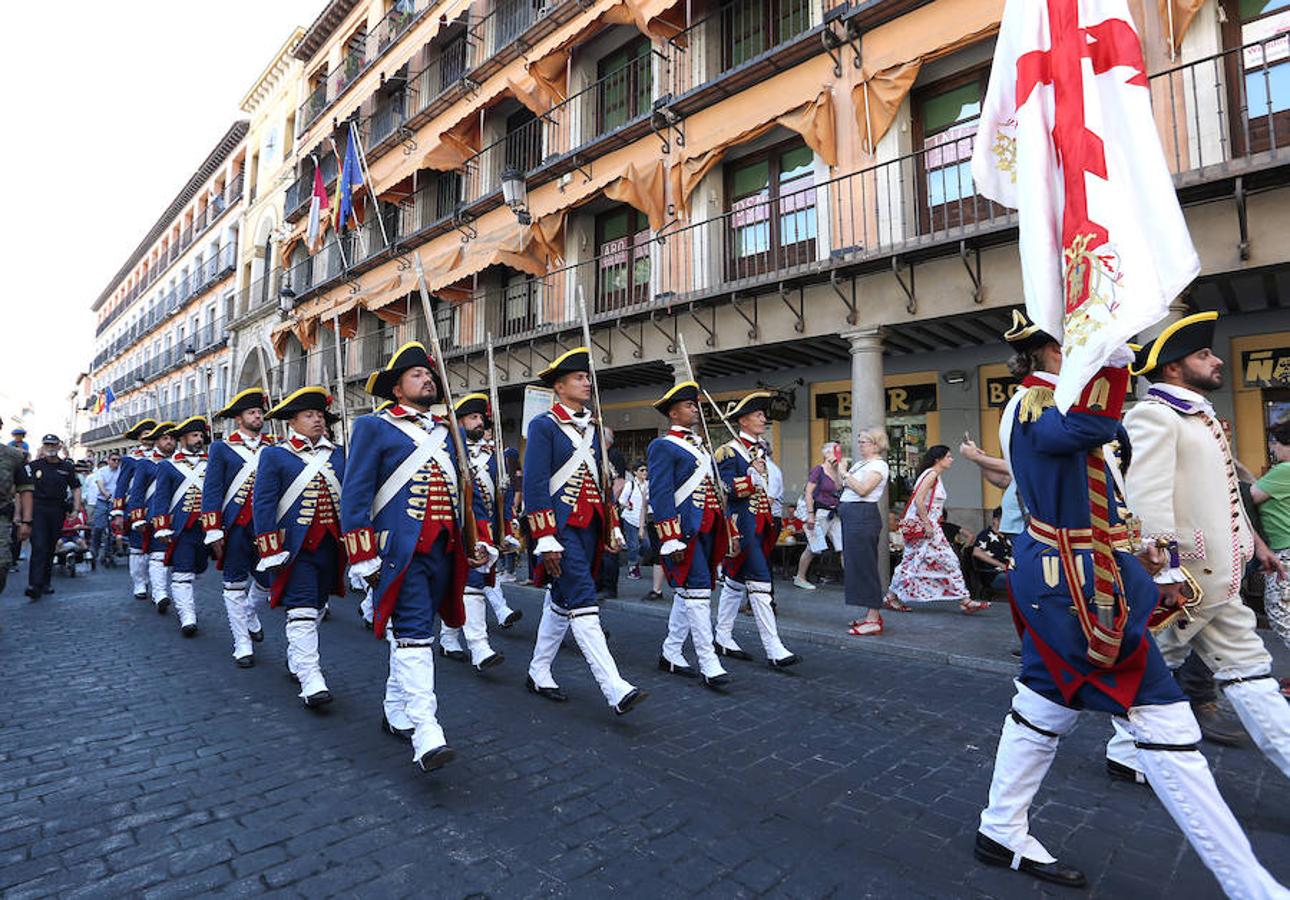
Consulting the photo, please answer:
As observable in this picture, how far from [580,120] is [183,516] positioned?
39.8 feet

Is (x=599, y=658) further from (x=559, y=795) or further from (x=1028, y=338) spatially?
(x=1028, y=338)

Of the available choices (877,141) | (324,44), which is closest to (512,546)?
(877,141)

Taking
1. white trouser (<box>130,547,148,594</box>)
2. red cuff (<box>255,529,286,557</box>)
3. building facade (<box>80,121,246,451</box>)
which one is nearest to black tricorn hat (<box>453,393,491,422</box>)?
red cuff (<box>255,529,286,557</box>)

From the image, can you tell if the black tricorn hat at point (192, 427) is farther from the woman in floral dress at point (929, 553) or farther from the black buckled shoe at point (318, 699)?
the woman in floral dress at point (929, 553)

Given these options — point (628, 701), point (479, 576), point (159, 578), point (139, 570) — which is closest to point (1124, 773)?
point (628, 701)

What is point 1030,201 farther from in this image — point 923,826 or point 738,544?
point 738,544

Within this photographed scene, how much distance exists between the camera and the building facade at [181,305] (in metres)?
34.2

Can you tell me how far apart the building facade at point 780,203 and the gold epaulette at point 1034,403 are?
321 cm

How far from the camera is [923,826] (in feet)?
9.82

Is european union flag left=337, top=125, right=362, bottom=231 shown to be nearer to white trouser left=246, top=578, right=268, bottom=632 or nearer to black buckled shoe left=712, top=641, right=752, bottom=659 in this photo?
white trouser left=246, top=578, right=268, bottom=632

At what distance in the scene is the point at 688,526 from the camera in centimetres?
536

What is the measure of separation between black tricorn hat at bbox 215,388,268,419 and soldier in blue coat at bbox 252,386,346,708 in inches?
49.9

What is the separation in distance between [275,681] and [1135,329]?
5.75 meters

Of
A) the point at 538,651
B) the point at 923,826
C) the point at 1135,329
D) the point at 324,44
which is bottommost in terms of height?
the point at 923,826
